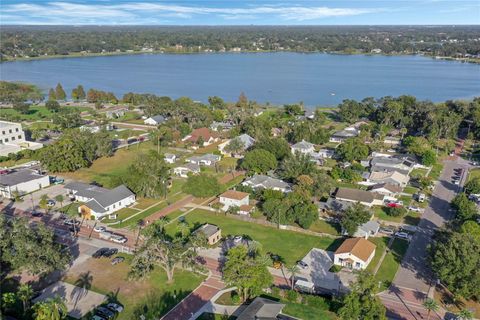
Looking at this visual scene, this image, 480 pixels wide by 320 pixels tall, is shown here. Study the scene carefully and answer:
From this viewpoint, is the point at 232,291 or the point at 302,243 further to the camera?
the point at 302,243

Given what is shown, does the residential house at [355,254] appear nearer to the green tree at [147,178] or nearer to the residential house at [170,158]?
the green tree at [147,178]

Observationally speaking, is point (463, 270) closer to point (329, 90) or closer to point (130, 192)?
point (130, 192)

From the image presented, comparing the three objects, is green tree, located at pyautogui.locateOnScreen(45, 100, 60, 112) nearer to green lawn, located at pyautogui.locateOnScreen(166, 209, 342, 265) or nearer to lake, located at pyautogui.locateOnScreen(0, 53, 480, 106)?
lake, located at pyautogui.locateOnScreen(0, 53, 480, 106)

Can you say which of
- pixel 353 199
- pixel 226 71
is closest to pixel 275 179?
pixel 353 199

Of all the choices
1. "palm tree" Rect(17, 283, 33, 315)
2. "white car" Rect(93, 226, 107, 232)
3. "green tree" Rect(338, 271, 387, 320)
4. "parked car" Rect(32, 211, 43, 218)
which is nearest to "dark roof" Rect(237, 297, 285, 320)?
"green tree" Rect(338, 271, 387, 320)

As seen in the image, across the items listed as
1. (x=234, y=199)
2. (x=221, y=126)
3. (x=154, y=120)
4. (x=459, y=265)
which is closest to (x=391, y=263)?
(x=459, y=265)

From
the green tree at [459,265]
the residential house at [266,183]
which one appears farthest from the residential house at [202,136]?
the green tree at [459,265]

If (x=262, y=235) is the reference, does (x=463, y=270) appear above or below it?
above
